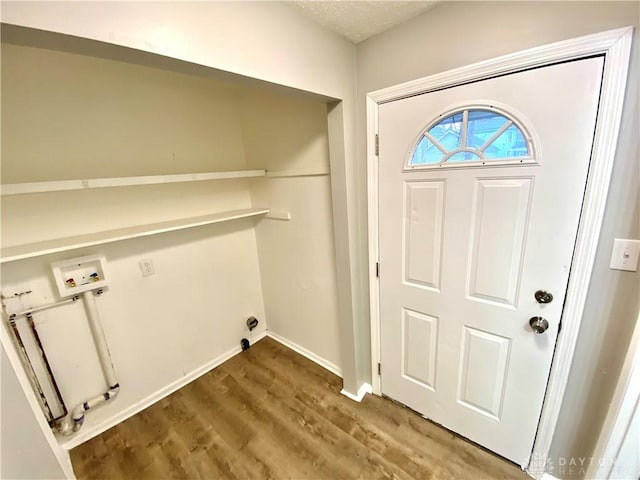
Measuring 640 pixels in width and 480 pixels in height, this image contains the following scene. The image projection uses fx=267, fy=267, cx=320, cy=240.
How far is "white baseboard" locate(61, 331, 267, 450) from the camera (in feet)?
5.62

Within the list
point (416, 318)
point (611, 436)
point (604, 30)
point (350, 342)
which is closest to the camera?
point (604, 30)

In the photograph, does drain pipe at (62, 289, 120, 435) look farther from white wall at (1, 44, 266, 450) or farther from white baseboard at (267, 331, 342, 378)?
white baseboard at (267, 331, 342, 378)

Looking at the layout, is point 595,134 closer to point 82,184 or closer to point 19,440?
point 82,184

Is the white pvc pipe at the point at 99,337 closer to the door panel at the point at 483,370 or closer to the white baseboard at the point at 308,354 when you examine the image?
the white baseboard at the point at 308,354

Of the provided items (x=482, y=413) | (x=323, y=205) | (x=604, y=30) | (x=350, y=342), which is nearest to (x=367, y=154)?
(x=323, y=205)

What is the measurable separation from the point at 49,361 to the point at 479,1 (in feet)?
9.33

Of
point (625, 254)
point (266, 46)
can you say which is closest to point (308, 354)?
point (625, 254)

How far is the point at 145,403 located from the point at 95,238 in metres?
1.31

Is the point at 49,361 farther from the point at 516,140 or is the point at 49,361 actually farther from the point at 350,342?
the point at 516,140

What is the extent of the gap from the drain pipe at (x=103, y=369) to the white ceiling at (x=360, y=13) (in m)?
1.97

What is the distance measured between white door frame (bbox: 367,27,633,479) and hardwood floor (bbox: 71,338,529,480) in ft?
1.73

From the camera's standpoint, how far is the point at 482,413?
4.92 ft

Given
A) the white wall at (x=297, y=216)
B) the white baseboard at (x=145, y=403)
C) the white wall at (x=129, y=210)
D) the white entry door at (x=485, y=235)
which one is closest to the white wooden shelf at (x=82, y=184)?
the white wall at (x=129, y=210)

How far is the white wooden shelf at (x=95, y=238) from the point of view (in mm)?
1271
